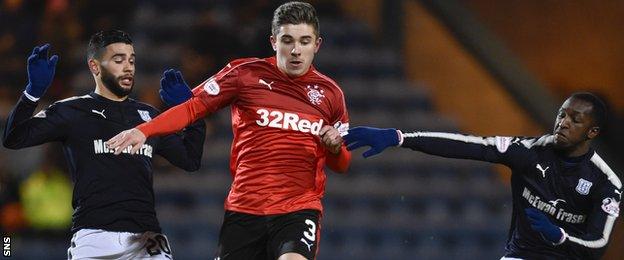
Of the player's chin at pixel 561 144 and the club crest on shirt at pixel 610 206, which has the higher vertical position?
the player's chin at pixel 561 144

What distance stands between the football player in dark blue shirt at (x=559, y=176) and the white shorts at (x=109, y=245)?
1340 mm

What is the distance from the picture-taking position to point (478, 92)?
11.2m

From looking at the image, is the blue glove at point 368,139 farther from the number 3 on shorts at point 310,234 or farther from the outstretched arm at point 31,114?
the outstretched arm at point 31,114

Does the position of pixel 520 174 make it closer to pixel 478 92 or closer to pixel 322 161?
pixel 322 161

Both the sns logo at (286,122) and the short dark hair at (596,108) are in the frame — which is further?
the short dark hair at (596,108)

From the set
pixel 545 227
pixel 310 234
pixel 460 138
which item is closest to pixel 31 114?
pixel 310 234

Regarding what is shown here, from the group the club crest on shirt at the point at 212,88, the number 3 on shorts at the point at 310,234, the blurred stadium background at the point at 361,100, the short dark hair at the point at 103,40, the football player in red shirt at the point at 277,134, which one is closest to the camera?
the number 3 on shorts at the point at 310,234

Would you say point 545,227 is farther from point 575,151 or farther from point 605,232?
point 575,151

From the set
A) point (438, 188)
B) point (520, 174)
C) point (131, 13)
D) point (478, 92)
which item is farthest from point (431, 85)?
point (520, 174)

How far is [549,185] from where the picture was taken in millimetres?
5645

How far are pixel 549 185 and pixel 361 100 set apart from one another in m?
5.47

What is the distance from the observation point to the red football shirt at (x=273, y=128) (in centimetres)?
537

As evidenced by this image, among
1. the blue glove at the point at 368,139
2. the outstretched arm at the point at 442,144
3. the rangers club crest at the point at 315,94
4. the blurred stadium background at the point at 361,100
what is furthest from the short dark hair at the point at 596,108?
the blurred stadium background at the point at 361,100

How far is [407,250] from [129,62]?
15.9ft
